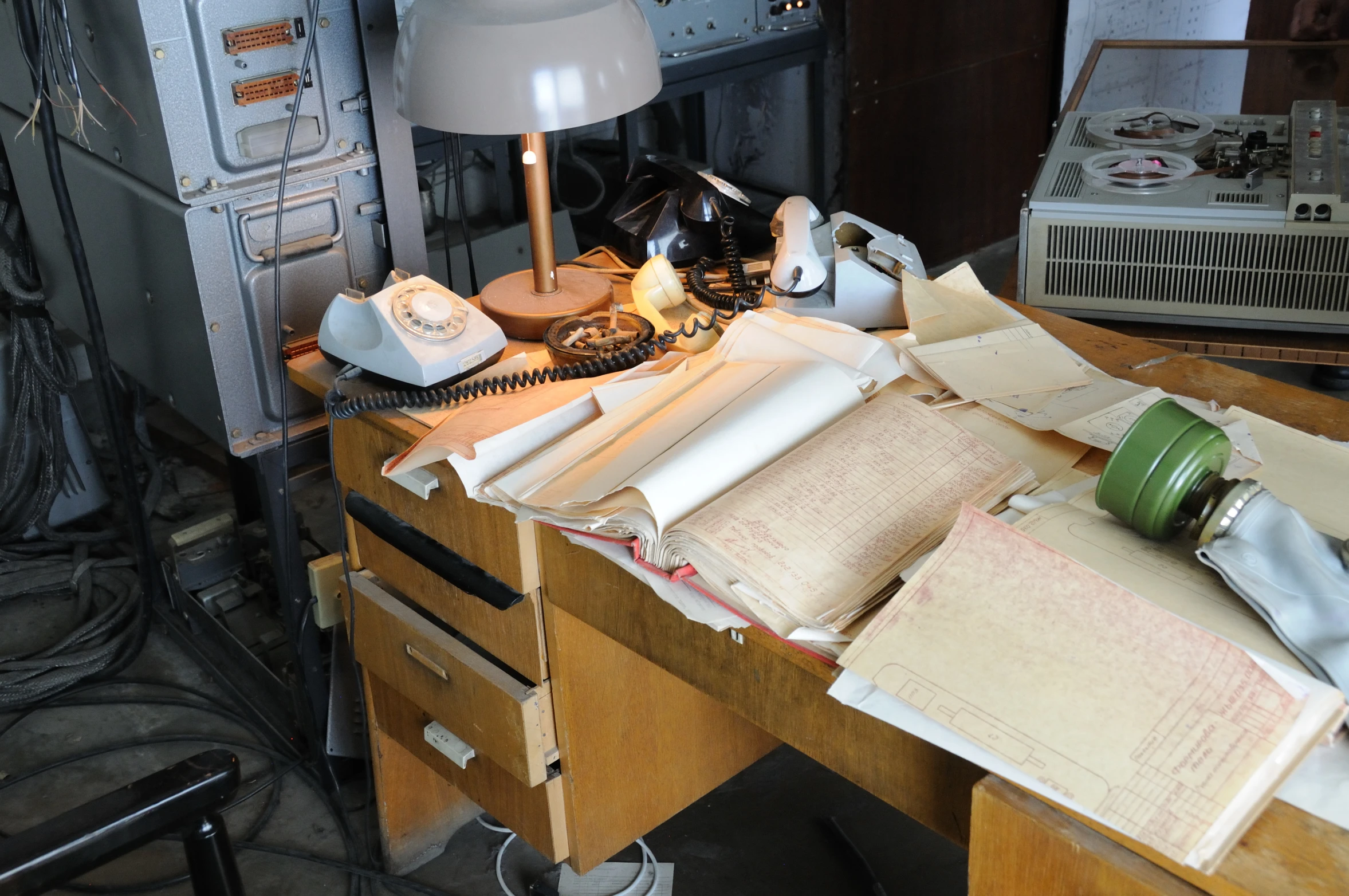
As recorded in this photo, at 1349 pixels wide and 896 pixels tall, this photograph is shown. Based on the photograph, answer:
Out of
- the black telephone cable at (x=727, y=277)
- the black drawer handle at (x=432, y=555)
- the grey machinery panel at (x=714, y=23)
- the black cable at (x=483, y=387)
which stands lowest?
the black drawer handle at (x=432, y=555)

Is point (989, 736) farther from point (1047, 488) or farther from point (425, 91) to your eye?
point (425, 91)

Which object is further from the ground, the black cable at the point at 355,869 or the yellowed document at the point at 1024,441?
the yellowed document at the point at 1024,441

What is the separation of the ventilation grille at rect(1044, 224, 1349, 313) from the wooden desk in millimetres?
339

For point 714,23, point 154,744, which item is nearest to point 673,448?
point 154,744

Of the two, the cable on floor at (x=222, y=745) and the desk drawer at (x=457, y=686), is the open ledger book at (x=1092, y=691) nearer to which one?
the desk drawer at (x=457, y=686)

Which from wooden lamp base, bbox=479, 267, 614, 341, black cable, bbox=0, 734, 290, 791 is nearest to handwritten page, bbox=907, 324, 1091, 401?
wooden lamp base, bbox=479, 267, 614, 341

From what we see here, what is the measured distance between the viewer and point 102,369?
1893mm

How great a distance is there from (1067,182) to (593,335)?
0.85 metres

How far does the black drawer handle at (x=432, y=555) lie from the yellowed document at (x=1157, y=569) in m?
0.56

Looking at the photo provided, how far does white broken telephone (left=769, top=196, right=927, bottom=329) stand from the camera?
1.35m

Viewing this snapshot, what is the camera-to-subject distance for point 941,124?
3506 mm

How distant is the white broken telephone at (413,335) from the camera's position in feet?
4.26

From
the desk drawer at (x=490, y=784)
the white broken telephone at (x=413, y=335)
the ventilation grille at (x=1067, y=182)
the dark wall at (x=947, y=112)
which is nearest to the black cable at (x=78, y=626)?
the desk drawer at (x=490, y=784)

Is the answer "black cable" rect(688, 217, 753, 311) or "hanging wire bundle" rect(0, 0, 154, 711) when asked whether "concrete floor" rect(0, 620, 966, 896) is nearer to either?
"hanging wire bundle" rect(0, 0, 154, 711)
